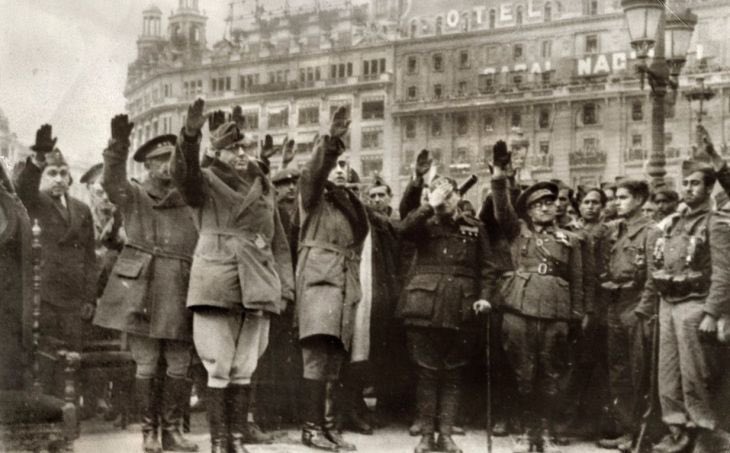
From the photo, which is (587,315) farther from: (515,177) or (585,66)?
(585,66)

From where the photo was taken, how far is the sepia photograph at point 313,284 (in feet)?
21.7

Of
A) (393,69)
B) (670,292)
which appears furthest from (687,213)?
(393,69)

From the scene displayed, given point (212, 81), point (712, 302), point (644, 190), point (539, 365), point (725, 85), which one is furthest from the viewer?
point (725, 85)

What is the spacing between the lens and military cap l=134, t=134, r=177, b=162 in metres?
7.43

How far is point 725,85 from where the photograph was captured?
15.7 m

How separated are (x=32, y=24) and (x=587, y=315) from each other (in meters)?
4.68

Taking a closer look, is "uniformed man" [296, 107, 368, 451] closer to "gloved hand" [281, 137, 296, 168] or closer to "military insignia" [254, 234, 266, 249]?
"military insignia" [254, 234, 266, 249]

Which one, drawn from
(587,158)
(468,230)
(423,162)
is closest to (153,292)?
(423,162)

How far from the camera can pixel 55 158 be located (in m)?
7.87

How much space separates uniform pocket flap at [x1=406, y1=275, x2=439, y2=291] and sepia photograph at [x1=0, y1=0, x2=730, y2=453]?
0.06 feet

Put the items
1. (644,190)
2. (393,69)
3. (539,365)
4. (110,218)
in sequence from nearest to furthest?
(539,365), (644,190), (110,218), (393,69)

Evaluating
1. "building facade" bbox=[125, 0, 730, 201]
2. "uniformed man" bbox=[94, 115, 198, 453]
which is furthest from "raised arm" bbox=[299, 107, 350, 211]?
"building facade" bbox=[125, 0, 730, 201]

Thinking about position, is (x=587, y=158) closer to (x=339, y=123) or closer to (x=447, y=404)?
(x=447, y=404)

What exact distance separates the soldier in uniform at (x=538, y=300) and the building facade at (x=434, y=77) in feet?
11.5
